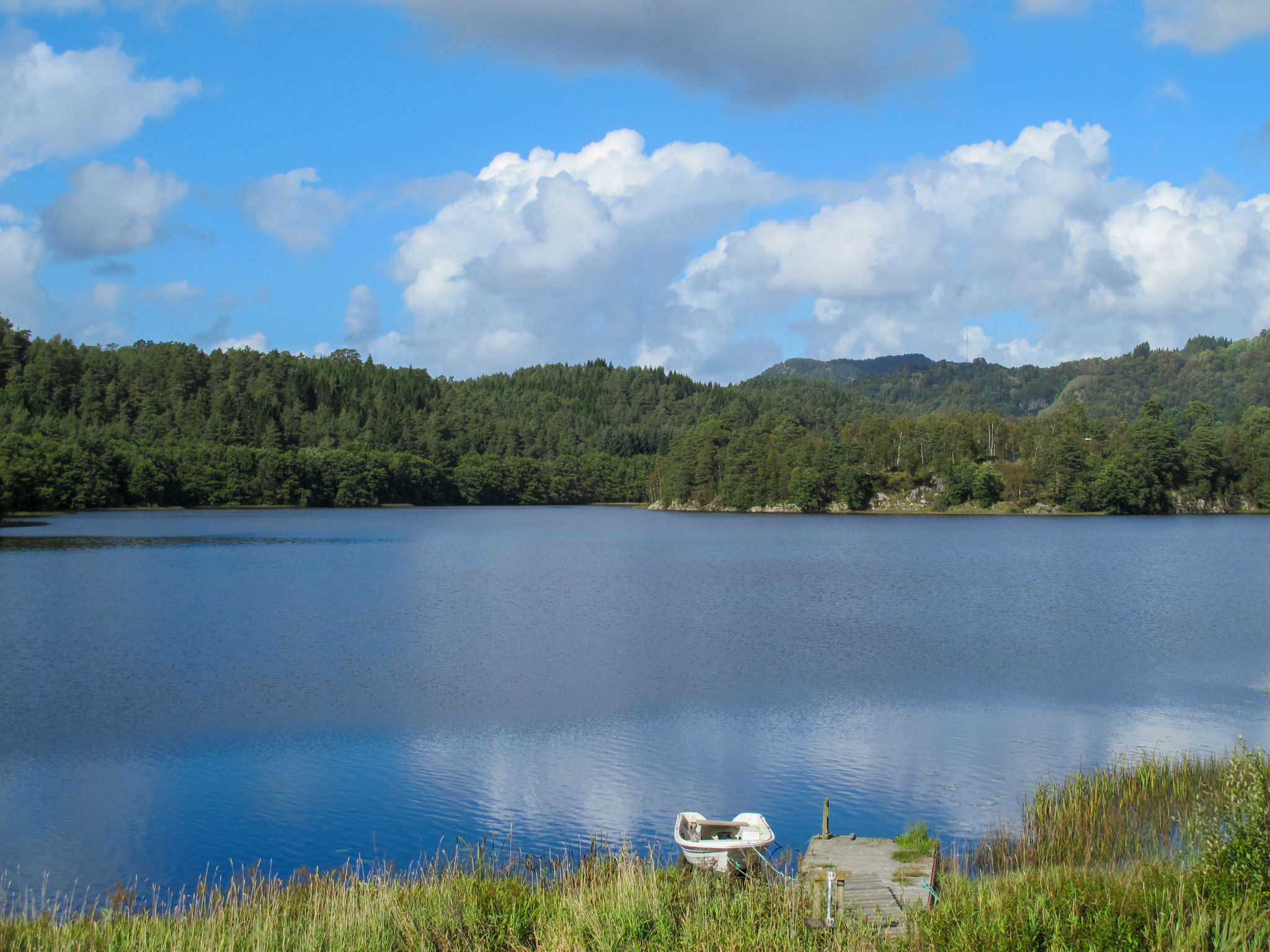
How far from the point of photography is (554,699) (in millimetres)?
21594

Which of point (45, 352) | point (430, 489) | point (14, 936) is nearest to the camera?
point (14, 936)

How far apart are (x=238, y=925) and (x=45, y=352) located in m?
157

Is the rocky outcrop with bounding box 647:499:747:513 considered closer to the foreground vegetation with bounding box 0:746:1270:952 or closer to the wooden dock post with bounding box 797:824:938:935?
the wooden dock post with bounding box 797:824:938:935

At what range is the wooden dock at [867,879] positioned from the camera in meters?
9.55

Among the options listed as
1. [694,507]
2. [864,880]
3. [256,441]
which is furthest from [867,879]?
[256,441]

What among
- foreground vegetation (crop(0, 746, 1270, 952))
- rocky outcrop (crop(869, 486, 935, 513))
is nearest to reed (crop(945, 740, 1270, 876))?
foreground vegetation (crop(0, 746, 1270, 952))

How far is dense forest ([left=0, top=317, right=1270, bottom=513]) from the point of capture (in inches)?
4633

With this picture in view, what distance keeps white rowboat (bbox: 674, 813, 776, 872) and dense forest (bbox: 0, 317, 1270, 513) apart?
87.4 m

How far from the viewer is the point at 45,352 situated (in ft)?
463

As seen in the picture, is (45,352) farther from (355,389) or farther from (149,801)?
(149,801)

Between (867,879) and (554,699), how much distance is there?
11642 millimetres

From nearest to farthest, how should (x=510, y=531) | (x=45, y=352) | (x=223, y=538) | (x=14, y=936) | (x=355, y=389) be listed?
(x=14, y=936)
(x=223, y=538)
(x=510, y=531)
(x=45, y=352)
(x=355, y=389)

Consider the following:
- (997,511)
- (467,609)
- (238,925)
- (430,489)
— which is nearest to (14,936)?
(238,925)

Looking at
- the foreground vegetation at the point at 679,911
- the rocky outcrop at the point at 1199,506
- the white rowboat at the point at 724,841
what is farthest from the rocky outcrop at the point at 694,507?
the foreground vegetation at the point at 679,911
